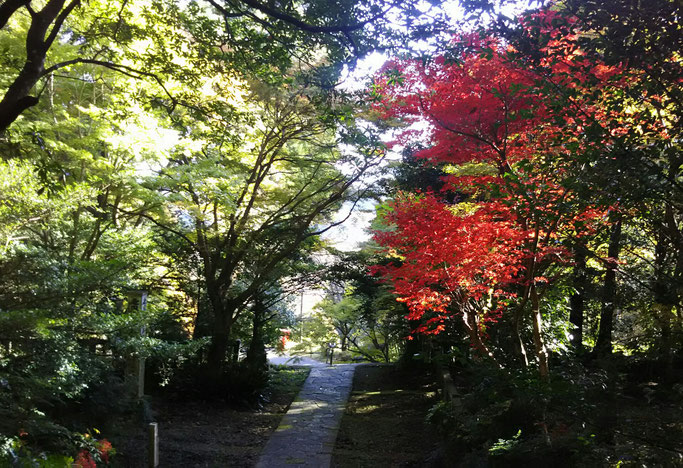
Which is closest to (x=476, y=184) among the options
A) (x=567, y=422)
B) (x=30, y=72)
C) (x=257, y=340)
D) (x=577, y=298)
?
(x=567, y=422)

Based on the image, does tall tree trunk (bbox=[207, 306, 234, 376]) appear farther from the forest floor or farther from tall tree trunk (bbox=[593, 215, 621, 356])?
tall tree trunk (bbox=[593, 215, 621, 356])

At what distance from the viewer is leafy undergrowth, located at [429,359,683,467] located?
2.68 metres

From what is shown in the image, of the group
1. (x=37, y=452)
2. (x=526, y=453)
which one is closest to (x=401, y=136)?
(x=526, y=453)

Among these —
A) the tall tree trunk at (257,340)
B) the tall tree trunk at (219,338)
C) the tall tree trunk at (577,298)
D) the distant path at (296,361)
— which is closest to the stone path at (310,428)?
the tall tree trunk at (257,340)

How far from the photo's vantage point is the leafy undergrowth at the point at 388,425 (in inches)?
243

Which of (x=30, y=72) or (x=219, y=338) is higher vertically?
(x=30, y=72)

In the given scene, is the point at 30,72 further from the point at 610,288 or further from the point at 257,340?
the point at 257,340

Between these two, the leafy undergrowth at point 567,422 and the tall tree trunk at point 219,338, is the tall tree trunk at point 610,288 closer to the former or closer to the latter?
the leafy undergrowth at point 567,422

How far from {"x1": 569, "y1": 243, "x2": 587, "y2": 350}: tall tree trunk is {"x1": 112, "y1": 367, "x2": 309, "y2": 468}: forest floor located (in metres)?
4.54

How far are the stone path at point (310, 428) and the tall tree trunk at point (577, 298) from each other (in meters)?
3.60

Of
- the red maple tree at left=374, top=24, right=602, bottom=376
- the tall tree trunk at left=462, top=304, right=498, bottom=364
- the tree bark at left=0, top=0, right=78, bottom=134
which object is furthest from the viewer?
the tall tree trunk at left=462, top=304, right=498, bottom=364

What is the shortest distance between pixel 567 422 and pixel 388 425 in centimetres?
466

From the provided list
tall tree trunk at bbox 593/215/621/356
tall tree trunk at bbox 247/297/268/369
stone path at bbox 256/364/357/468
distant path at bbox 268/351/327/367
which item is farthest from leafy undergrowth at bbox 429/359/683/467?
distant path at bbox 268/351/327/367

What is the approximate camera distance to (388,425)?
7.90 metres
